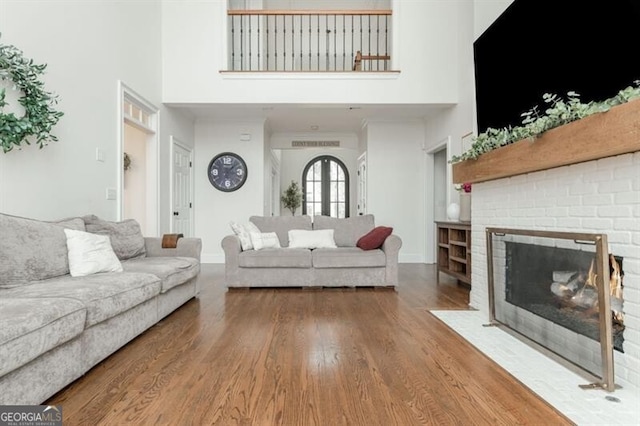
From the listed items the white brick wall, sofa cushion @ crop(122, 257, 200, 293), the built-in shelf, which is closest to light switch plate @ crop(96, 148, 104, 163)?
sofa cushion @ crop(122, 257, 200, 293)

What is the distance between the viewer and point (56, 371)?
67.7 inches

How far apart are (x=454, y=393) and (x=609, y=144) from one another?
138cm

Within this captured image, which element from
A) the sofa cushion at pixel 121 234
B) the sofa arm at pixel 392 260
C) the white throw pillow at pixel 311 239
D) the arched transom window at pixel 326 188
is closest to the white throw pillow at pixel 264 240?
the white throw pillow at pixel 311 239

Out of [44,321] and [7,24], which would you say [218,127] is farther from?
[44,321]

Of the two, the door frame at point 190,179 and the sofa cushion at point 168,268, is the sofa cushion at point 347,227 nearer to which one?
the sofa cushion at point 168,268

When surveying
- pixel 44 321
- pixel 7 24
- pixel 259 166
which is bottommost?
pixel 44 321

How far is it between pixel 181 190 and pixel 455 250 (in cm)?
433

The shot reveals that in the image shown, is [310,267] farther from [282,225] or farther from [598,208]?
[598,208]

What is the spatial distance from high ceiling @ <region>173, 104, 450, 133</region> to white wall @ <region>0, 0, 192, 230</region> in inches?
60.2

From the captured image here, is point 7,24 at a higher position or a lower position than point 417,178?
higher

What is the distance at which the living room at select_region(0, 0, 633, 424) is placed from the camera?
317 cm

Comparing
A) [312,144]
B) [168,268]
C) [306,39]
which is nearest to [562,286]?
[168,268]

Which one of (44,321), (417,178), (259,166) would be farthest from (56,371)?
(417,178)

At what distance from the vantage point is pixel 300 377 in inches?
76.3
